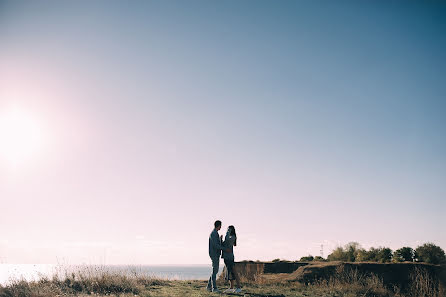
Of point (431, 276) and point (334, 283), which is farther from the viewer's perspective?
point (431, 276)

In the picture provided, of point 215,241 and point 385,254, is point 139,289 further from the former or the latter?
point 385,254

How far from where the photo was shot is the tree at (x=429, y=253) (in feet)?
104

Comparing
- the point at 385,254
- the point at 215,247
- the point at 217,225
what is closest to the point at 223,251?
the point at 215,247

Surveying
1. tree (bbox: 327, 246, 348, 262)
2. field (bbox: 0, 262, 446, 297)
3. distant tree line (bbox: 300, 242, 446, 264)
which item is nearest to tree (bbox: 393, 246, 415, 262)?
distant tree line (bbox: 300, 242, 446, 264)

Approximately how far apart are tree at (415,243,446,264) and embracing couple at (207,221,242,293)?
25677 millimetres

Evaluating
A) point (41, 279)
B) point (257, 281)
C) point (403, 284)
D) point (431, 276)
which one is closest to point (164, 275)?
point (257, 281)

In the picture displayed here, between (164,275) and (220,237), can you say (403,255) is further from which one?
(220,237)

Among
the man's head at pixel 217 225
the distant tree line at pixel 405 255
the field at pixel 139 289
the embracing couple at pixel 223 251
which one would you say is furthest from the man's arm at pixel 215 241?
the distant tree line at pixel 405 255

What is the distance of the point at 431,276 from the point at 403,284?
1524 millimetres

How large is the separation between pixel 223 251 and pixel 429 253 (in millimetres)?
27097

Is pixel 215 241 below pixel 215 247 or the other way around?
the other way around

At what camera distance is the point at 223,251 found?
13.4 meters

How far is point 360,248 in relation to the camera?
119 feet

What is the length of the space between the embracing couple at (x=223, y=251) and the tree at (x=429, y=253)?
84.2 ft
